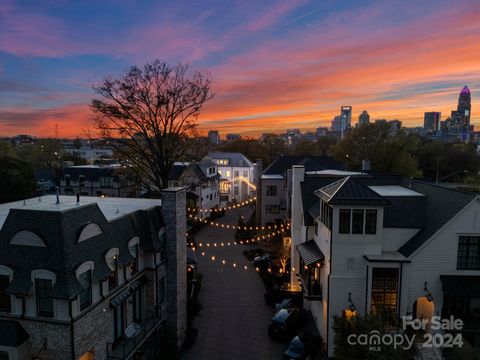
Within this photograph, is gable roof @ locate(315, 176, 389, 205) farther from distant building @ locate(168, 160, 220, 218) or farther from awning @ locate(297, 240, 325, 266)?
distant building @ locate(168, 160, 220, 218)

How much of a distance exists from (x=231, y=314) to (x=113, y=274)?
11.4m

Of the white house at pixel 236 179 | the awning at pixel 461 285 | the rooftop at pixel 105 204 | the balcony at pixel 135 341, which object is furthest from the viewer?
the white house at pixel 236 179

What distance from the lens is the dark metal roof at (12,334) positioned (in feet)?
37.9

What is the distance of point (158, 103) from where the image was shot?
2586 centimetres

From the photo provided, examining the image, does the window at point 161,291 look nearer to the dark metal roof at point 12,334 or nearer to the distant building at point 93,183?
the dark metal roof at point 12,334

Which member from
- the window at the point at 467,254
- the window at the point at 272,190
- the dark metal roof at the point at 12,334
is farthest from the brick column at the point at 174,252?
the window at the point at 272,190

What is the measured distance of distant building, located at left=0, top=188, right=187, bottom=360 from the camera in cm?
1159

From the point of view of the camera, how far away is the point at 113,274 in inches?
562

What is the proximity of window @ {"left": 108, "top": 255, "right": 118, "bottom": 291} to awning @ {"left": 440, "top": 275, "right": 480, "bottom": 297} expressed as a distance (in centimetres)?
1552

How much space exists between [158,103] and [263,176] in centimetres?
2267

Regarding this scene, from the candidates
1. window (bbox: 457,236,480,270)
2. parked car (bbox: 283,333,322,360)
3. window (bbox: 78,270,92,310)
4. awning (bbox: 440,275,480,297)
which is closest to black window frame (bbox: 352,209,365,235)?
awning (bbox: 440,275,480,297)

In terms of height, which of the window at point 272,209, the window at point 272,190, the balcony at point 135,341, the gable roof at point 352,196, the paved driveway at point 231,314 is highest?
the gable roof at point 352,196

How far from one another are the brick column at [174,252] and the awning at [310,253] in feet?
23.8

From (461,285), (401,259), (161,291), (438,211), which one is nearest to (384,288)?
(401,259)
